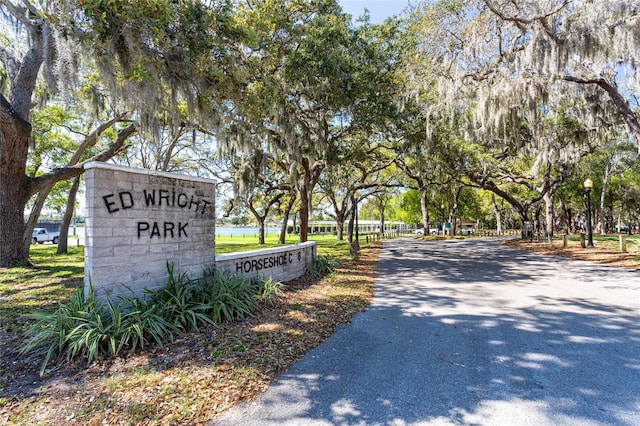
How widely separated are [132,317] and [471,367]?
12.3 ft

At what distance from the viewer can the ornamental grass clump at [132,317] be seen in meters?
3.31

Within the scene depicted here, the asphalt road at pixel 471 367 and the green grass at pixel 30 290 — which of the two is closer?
the asphalt road at pixel 471 367

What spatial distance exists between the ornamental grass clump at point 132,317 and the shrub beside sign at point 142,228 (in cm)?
21

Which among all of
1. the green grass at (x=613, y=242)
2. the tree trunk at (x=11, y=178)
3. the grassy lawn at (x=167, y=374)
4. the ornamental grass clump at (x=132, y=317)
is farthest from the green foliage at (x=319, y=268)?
the green grass at (x=613, y=242)

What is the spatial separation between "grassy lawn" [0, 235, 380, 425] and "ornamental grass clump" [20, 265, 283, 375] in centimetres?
14

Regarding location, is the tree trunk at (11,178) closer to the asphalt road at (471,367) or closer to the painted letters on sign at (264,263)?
the painted letters on sign at (264,263)

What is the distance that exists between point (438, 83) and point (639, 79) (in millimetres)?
4922

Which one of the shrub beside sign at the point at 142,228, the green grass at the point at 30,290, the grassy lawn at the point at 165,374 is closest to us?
the grassy lawn at the point at 165,374

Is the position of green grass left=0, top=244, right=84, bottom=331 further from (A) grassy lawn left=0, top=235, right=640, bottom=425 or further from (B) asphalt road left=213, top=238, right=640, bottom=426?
(B) asphalt road left=213, top=238, right=640, bottom=426

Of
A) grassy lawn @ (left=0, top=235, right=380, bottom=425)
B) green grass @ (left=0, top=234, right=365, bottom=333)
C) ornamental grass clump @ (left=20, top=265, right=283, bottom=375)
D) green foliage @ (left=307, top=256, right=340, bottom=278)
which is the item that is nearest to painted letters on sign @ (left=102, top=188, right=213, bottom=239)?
ornamental grass clump @ (left=20, top=265, right=283, bottom=375)

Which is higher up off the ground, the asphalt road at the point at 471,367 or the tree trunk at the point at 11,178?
the tree trunk at the point at 11,178

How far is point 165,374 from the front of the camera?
9.81 feet

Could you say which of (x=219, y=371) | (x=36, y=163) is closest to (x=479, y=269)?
(x=219, y=371)

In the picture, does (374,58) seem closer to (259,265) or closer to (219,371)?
(259,265)
